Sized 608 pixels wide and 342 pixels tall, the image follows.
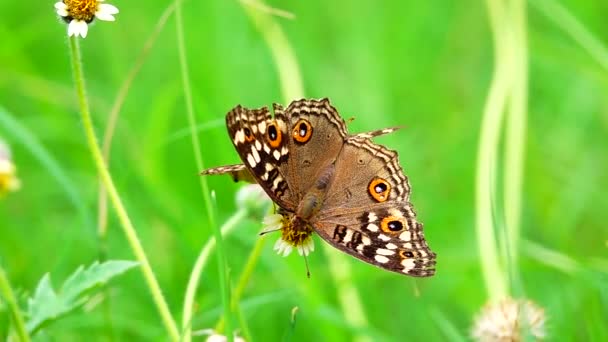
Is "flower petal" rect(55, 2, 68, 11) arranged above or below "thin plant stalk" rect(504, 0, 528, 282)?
below

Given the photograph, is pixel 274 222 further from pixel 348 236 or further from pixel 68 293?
pixel 68 293

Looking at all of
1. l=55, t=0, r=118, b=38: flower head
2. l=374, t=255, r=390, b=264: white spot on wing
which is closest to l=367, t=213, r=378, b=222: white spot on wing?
l=374, t=255, r=390, b=264: white spot on wing

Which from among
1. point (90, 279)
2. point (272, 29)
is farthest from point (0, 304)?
point (272, 29)

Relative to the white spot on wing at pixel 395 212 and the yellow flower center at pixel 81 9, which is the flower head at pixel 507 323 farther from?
the yellow flower center at pixel 81 9

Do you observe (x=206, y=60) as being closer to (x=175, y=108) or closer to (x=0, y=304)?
(x=175, y=108)

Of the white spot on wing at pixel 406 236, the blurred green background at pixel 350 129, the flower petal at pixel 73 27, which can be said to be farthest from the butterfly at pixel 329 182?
the flower petal at pixel 73 27

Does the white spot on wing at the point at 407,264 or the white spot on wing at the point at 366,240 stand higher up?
the white spot on wing at the point at 366,240

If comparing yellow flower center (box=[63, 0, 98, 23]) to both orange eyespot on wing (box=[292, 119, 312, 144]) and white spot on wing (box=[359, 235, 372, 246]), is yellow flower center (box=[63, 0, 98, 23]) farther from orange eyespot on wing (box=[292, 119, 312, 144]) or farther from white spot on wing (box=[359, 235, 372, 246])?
white spot on wing (box=[359, 235, 372, 246])
